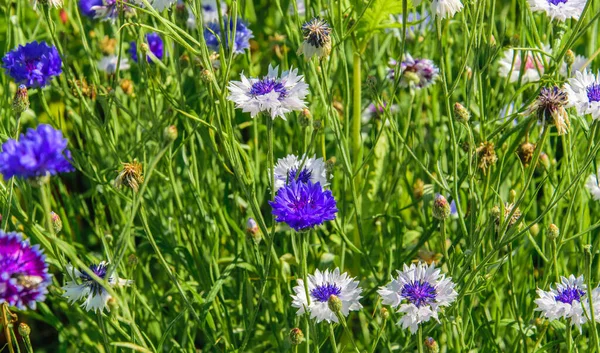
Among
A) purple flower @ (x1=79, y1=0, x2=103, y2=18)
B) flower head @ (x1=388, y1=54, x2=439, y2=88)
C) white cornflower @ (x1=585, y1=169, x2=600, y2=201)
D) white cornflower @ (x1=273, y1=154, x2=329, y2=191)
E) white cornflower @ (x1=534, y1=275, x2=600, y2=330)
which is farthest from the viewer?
purple flower @ (x1=79, y1=0, x2=103, y2=18)

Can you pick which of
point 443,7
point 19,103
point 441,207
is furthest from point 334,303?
point 19,103

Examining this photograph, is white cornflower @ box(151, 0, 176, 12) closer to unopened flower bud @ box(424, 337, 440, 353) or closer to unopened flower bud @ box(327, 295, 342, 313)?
unopened flower bud @ box(327, 295, 342, 313)

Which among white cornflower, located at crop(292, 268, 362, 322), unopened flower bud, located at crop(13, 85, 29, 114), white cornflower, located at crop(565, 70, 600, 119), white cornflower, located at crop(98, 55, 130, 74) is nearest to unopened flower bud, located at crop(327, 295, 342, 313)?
white cornflower, located at crop(292, 268, 362, 322)

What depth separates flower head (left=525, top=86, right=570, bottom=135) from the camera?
3.20 feet

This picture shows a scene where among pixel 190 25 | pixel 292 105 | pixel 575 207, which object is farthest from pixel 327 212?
pixel 190 25

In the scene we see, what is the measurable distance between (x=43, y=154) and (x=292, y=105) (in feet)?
1.18

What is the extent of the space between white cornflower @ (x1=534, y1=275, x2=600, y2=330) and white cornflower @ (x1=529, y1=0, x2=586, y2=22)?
44 centimetres

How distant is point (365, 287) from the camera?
1.37 m

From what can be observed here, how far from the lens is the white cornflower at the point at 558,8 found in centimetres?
121

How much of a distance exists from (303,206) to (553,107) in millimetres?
353

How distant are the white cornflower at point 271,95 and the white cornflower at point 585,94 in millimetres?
370

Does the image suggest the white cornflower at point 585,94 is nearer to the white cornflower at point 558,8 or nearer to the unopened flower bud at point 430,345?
the white cornflower at point 558,8

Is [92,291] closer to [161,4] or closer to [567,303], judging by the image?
[161,4]

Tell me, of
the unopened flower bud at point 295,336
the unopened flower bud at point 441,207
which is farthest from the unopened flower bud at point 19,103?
the unopened flower bud at point 441,207
